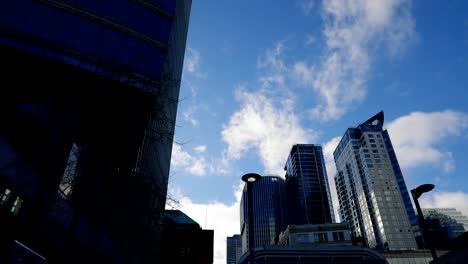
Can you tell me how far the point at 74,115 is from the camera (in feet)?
50.2

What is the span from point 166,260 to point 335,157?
164 metres

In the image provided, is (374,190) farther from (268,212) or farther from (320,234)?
(320,234)

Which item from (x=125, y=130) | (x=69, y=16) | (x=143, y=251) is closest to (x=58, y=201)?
(x=125, y=130)

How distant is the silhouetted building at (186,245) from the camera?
3922 centimetres

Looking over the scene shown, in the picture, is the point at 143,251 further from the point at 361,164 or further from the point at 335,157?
the point at 335,157

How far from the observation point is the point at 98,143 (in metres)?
18.9

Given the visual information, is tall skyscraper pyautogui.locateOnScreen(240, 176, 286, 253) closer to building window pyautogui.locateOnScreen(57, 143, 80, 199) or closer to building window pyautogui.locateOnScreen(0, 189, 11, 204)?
building window pyautogui.locateOnScreen(57, 143, 80, 199)

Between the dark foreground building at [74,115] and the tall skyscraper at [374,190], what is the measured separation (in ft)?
439

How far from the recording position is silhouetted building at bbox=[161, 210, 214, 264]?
3922cm

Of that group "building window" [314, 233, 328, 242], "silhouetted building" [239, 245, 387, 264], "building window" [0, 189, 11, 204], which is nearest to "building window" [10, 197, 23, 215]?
"building window" [0, 189, 11, 204]

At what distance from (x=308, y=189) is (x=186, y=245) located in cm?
15150

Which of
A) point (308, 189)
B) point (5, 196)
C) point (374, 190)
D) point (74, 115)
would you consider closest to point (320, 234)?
point (74, 115)

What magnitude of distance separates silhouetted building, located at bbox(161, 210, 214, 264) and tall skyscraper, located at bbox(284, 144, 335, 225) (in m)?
146

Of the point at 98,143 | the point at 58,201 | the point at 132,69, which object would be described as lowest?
the point at 58,201
